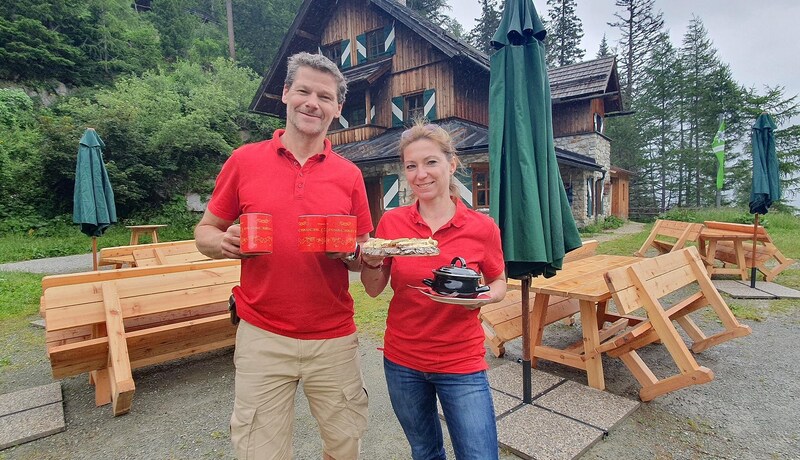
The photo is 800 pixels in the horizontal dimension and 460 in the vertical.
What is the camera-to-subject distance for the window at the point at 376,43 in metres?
14.5

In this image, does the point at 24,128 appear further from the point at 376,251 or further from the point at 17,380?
the point at 376,251

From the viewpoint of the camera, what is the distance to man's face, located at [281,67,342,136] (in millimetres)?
1617

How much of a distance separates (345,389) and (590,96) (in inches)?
602

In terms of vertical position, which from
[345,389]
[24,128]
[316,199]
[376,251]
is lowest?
[345,389]

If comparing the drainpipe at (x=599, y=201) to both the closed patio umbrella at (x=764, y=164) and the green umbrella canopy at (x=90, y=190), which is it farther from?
the green umbrella canopy at (x=90, y=190)

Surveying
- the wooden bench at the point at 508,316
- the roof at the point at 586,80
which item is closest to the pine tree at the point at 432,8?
the roof at the point at 586,80

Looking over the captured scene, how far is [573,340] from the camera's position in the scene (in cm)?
427

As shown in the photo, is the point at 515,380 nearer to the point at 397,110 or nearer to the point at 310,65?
the point at 310,65

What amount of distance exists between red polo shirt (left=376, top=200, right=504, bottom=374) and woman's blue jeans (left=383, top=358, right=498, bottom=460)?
0.16 ft

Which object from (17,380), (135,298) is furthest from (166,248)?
(135,298)

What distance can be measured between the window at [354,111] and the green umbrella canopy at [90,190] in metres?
10.1

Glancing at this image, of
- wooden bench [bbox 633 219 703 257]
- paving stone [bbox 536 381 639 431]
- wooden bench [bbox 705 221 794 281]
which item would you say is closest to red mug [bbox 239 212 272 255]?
paving stone [bbox 536 381 639 431]

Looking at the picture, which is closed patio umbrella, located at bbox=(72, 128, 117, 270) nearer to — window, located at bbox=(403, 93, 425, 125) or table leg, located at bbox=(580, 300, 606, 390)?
table leg, located at bbox=(580, 300, 606, 390)

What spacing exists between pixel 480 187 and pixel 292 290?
11.4 meters
